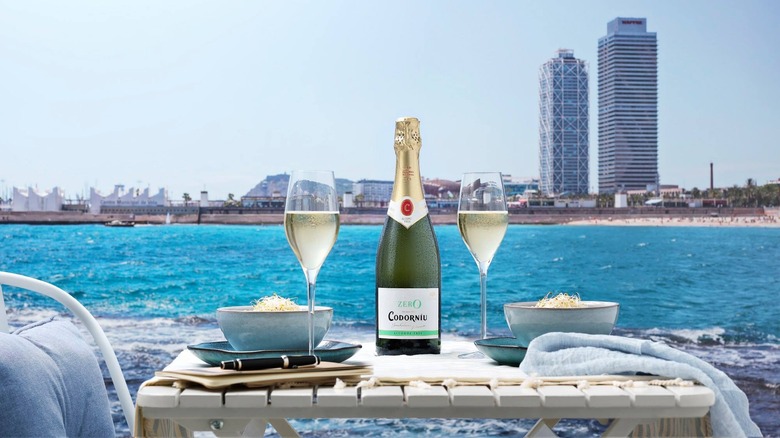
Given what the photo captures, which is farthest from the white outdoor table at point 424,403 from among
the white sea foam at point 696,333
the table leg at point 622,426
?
the white sea foam at point 696,333

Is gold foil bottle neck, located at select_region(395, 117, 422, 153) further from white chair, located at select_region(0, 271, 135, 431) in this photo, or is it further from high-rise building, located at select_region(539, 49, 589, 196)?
high-rise building, located at select_region(539, 49, 589, 196)

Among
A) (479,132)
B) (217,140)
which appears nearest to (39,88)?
(217,140)

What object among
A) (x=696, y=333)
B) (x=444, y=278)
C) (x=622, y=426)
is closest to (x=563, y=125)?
(x=444, y=278)

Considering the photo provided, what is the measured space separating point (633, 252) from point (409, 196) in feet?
108

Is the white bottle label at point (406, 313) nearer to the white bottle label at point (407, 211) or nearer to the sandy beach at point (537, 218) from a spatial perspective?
the white bottle label at point (407, 211)

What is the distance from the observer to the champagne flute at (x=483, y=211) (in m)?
1.21

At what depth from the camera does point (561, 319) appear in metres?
1.07

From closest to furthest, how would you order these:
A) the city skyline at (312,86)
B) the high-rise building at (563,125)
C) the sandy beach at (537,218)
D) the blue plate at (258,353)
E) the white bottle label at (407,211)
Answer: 1. the blue plate at (258,353)
2. the white bottle label at (407,211)
3. the city skyline at (312,86)
4. the sandy beach at (537,218)
5. the high-rise building at (563,125)

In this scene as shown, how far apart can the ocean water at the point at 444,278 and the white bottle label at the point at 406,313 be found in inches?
539

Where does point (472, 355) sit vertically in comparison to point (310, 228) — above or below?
below

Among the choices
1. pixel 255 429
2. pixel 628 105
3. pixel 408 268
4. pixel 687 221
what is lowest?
pixel 687 221

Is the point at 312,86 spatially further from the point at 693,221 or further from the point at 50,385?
the point at 50,385

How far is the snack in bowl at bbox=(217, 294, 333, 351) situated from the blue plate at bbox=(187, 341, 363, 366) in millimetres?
20

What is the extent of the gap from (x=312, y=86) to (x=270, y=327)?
32073mm
